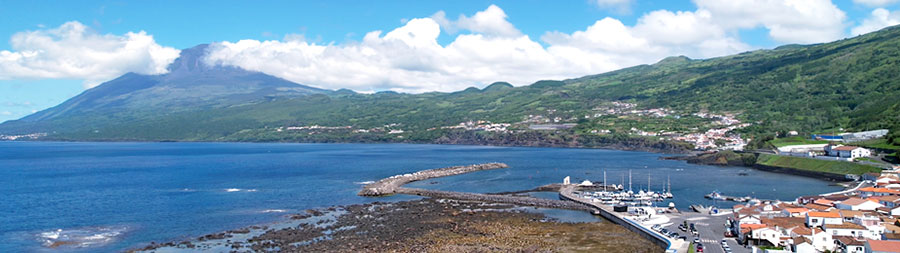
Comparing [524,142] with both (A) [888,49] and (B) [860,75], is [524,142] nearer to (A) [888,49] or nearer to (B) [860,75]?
(B) [860,75]

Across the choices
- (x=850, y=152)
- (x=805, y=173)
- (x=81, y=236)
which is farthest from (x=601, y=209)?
(x=850, y=152)

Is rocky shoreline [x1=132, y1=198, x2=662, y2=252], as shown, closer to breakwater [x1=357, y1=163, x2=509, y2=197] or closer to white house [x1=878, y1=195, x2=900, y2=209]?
breakwater [x1=357, y1=163, x2=509, y2=197]

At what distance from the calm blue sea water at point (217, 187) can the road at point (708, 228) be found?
10643mm

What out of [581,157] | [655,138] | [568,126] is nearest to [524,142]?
[568,126]

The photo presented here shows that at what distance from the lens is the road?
3430cm

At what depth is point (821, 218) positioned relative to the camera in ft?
124

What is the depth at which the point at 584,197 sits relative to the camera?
60.1m

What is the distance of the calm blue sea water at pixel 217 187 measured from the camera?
48.1 m

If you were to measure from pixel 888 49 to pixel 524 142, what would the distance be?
101 m

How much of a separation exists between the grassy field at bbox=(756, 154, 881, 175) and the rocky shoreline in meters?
43.8

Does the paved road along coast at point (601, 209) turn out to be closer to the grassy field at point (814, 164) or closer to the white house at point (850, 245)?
the white house at point (850, 245)

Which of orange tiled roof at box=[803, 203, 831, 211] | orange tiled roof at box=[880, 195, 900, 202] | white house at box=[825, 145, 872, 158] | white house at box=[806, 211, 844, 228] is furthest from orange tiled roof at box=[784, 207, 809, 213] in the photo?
white house at box=[825, 145, 872, 158]

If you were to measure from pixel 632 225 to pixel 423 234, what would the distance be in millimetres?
14504

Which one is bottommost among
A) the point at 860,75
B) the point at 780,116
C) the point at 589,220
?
the point at 589,220
